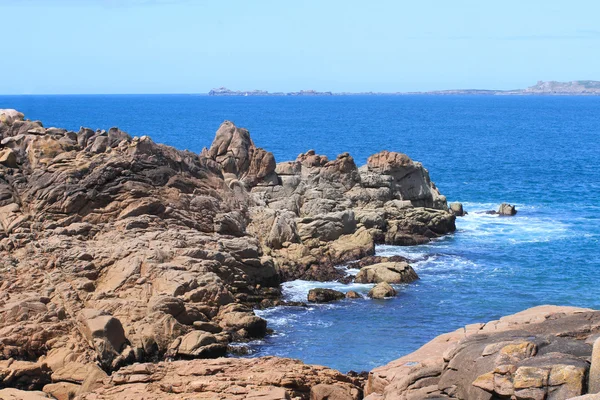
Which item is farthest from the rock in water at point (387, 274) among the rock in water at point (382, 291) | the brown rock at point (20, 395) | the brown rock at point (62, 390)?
the brown rock at point (20, 395)

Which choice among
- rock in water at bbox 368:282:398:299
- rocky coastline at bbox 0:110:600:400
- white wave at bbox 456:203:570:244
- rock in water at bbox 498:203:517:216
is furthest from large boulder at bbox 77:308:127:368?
rock in water at bbox 498:203:517:216

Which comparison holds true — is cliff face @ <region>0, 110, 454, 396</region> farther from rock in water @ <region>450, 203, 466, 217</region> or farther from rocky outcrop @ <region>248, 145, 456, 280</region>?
rock in water @ <region>450, 203, 466, 217</region>

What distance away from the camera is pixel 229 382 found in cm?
2494

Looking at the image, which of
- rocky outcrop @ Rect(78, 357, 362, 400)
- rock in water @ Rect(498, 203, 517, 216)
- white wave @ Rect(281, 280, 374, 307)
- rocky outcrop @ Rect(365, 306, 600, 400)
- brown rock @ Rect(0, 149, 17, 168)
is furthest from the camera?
rock in water @ Rect(498, 203, 517, 216)

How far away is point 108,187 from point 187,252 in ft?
20.4

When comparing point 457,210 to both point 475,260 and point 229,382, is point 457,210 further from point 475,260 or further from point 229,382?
point 229,382

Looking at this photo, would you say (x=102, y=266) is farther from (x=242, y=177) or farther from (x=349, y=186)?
(x=349, y=186)

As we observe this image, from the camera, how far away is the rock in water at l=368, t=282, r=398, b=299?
42.2 metres

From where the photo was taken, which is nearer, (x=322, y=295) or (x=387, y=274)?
(x=322, y=295)

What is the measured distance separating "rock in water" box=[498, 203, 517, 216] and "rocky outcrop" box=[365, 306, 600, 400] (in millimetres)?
44802

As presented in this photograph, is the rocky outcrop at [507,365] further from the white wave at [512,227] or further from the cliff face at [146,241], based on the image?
the white wave at [512,227]

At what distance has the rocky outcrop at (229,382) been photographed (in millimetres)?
24406

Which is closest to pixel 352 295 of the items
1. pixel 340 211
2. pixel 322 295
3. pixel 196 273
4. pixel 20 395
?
pixel 322 295

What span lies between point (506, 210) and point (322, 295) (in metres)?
31.3
